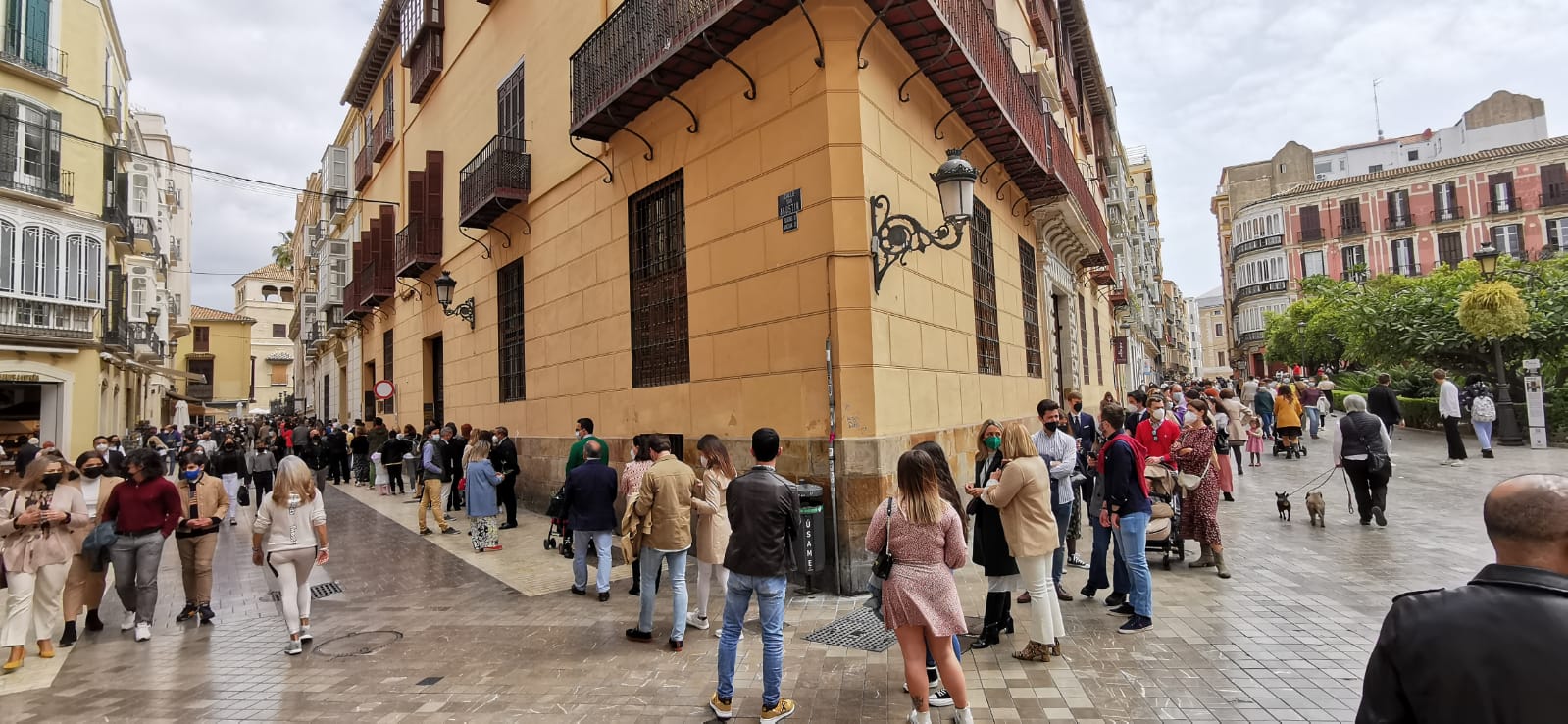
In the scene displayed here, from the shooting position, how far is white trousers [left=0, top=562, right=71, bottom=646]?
5.54 m

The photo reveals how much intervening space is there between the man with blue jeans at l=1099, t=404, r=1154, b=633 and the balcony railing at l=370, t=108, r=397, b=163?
71.7 feet

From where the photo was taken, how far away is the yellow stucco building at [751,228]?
23.2ft

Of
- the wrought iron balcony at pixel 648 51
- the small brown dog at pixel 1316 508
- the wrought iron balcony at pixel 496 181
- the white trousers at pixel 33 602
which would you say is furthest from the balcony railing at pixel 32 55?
the small brown dog at pixel 1316 508

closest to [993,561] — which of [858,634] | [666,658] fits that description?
[858,634]

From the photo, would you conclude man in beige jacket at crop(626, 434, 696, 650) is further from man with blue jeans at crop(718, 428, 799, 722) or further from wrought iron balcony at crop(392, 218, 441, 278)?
wrought iron balcony at crop(392, 218, 441, 278)

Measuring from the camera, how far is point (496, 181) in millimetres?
12969

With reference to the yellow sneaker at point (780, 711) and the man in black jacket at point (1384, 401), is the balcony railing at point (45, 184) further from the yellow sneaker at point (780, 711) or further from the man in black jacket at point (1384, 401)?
the man in black jacket at point (1384, 401)

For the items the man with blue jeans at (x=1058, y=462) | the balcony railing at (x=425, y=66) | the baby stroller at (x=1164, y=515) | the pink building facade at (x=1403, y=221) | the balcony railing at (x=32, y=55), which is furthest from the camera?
the pink building facade at (x=1403, y=221)

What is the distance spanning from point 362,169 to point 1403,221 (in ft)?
191

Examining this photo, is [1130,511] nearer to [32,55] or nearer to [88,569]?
[88,569]

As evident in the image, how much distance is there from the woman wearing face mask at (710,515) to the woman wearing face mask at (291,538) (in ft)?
10.5

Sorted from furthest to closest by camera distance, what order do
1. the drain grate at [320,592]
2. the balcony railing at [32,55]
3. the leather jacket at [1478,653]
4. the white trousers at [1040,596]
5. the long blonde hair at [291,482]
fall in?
the balcony railing at [32,55]
the drain grate at [320,592]
the long blonde hair at [291,482]
the white trousers at [1040,596]
the leather jacket at [1478,653]

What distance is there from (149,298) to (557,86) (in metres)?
26.5

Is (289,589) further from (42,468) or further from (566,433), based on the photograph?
(566,433)
